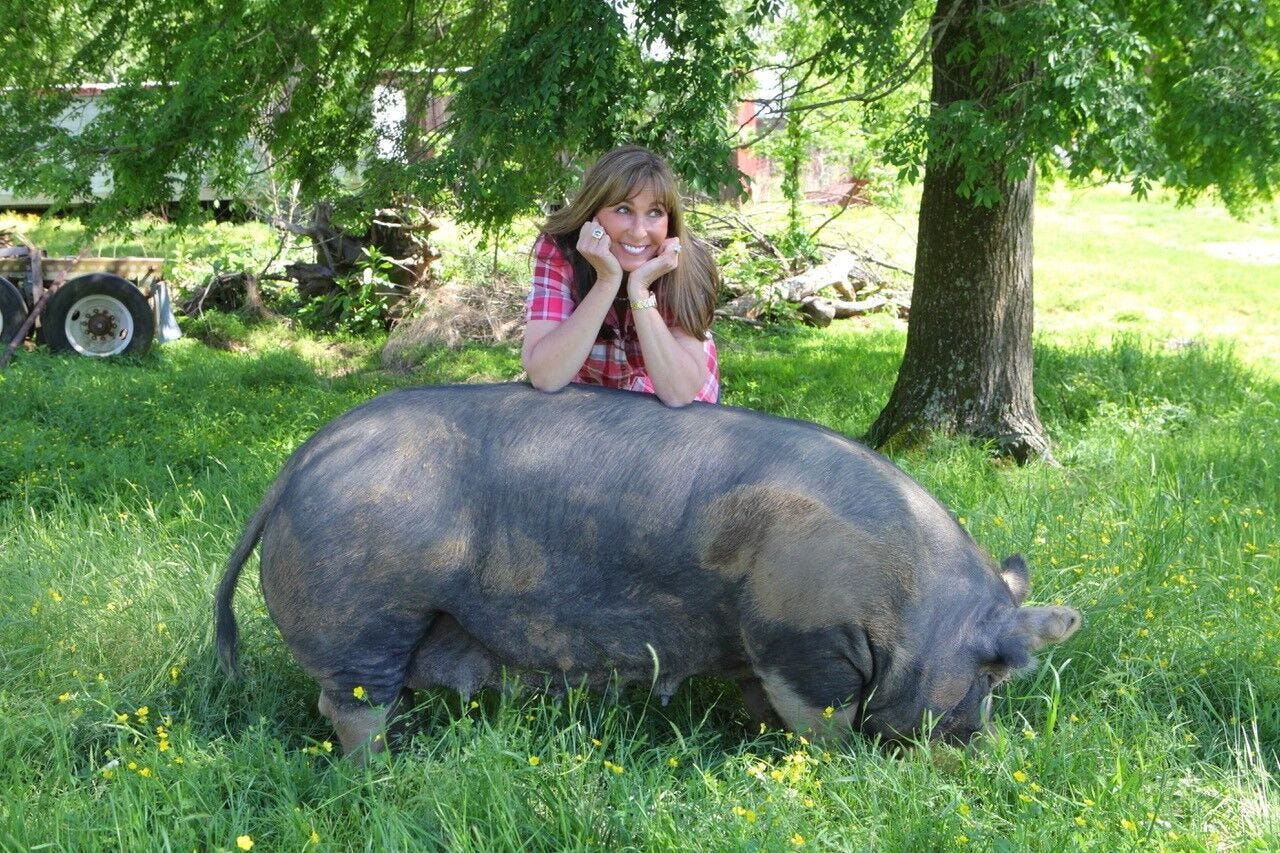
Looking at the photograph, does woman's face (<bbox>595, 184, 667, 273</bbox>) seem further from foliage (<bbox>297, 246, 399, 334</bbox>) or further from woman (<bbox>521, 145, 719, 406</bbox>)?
foliage (<bbox>297, 246, 399, 334</bbox>)

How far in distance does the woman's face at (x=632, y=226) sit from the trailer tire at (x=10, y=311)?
8.53m

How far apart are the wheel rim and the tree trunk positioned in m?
7.04

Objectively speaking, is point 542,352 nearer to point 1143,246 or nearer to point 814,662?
point 814,662

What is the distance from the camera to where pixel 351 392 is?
8.92 m

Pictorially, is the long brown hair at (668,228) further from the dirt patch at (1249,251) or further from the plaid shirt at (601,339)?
the dirt patch at (1249,251)

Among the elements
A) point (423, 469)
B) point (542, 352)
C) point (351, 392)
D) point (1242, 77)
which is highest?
point (1242, 77)

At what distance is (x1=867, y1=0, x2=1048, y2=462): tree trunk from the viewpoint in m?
6.61

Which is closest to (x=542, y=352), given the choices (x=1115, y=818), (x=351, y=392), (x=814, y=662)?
(x=814, y=662)

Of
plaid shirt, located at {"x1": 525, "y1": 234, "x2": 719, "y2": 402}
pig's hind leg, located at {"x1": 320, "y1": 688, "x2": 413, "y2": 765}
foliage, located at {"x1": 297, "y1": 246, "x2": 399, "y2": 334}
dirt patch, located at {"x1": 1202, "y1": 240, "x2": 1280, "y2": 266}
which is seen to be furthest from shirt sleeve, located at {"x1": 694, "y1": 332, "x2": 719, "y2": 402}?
dirt patch, located at {"x1": 1202, "y1": 240, "x2": 1280, "y2": 266}

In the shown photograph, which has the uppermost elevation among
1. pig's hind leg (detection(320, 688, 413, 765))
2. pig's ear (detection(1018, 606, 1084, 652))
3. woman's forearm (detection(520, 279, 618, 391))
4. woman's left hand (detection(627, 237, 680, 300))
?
woman's left hand (detection(627, 237, 680, 300))

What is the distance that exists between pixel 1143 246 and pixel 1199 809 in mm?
15483

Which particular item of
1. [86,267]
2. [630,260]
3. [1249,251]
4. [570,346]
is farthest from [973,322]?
[1249,251]

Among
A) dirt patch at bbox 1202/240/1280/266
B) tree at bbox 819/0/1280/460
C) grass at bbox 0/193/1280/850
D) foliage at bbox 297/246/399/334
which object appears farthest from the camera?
dirt patch at bbox 1202/240/1280/266

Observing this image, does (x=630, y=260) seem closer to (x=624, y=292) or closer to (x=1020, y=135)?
(x=624, y=292)
